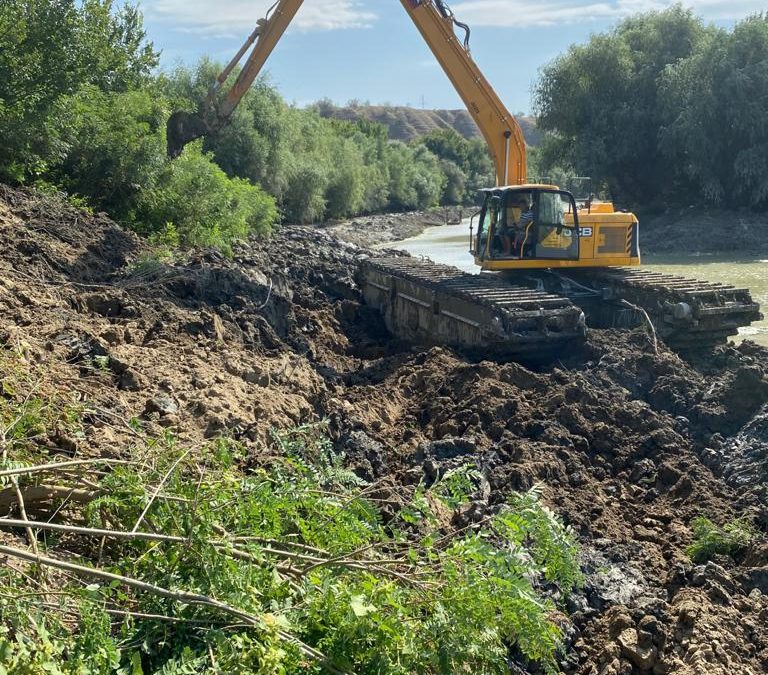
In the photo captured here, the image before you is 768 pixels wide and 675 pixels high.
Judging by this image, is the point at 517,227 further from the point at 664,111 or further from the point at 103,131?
the point at 664,111

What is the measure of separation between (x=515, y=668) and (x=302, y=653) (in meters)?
1.81

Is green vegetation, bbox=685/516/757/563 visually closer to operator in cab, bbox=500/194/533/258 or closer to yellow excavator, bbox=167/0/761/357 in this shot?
yellow excavator, bbox=167/0/761/357

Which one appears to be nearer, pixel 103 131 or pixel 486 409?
pixel 486 409

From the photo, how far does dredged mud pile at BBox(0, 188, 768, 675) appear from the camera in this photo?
5.84 m

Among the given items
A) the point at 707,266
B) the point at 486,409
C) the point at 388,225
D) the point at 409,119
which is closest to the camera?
the point at 486,409

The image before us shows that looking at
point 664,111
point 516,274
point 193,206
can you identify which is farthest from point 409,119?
point 516,274

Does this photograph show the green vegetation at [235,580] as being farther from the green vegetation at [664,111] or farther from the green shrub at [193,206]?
the green vegetation at [664,111]

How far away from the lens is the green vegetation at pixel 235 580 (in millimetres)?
3723

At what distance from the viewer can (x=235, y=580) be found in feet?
13.2

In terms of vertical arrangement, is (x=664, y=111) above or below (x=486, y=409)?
above

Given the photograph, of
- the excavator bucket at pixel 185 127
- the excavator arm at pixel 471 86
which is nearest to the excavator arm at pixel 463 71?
the excavator arm at pixel 471 86

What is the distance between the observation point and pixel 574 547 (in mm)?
4703

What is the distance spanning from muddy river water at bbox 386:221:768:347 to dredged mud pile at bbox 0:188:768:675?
6.63 m

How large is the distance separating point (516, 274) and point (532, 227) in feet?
2.84
